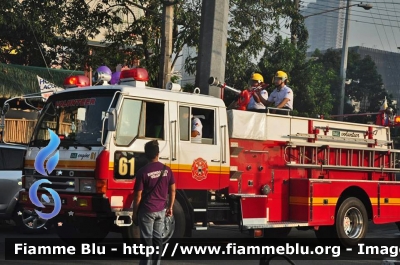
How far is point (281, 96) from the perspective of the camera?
42.5 ft

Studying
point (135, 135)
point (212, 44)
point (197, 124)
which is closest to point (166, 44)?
point (212, 44)

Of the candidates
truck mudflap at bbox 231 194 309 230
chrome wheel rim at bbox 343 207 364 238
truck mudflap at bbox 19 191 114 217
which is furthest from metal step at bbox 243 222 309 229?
truck mudflap at bbox 19 191 114 217

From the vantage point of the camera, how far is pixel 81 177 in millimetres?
10367

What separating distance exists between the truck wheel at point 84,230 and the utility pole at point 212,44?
177 inches

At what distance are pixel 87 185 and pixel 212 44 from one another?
5.96 meters

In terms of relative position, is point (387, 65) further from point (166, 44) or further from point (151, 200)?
point (151, 200)

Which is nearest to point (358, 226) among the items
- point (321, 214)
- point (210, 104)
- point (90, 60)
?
point (321, 214)

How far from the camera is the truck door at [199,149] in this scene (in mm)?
11063

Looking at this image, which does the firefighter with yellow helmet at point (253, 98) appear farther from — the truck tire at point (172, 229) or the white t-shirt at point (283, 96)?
the truck tire at point (172, 229)

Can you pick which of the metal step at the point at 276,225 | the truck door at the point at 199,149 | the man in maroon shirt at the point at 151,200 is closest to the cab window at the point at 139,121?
the truck door at the point at 199,149

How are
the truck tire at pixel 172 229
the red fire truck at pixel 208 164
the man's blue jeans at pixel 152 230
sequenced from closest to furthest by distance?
the man's blue jeans at pixel 152 230, the red fire truck at pixel 208 164, the truck tire at pixel 172 229

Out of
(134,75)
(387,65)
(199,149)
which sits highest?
(387,65)

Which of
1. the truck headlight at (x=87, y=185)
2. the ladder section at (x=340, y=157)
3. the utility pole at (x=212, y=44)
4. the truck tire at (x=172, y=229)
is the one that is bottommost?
the truck tire at (x=172, y=229)

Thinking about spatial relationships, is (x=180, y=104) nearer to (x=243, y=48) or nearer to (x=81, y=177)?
(x=81, y=177)
